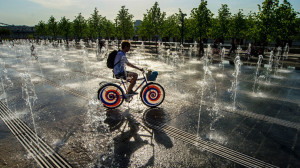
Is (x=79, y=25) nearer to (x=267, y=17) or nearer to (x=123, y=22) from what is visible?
(x=123, y=22)

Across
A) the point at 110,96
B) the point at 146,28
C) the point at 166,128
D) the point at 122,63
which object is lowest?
the point at 166,128

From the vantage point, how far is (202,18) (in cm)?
2530

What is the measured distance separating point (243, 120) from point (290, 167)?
191 cm

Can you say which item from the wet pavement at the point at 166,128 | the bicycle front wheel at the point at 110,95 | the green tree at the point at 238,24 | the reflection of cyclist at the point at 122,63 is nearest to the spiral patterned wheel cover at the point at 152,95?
the wet pavement at the point at 166,128

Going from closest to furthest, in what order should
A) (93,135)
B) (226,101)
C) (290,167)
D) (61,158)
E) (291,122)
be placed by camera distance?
(290,167)
(61,158)
(93,135)
(291,122)
(226,101)

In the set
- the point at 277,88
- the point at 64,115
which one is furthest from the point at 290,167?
the point at 277,88

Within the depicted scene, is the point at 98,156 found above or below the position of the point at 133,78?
below

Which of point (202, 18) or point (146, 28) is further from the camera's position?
point (146, 28)

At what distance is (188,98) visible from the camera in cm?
695

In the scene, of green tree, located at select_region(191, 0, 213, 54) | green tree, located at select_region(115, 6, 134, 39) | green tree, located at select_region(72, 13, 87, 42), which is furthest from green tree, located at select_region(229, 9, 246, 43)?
green tree, located at select_region(72, 13, 87, 42)

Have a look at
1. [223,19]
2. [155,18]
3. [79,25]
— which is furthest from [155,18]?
[79,25]

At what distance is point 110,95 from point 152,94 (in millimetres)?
1299

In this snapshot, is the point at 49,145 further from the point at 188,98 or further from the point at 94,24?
the point at 94,24

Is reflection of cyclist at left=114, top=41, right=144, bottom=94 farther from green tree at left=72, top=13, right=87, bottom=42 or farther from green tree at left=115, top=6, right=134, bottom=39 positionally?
green tree at left=72, top=13, right=87, bottom=42
